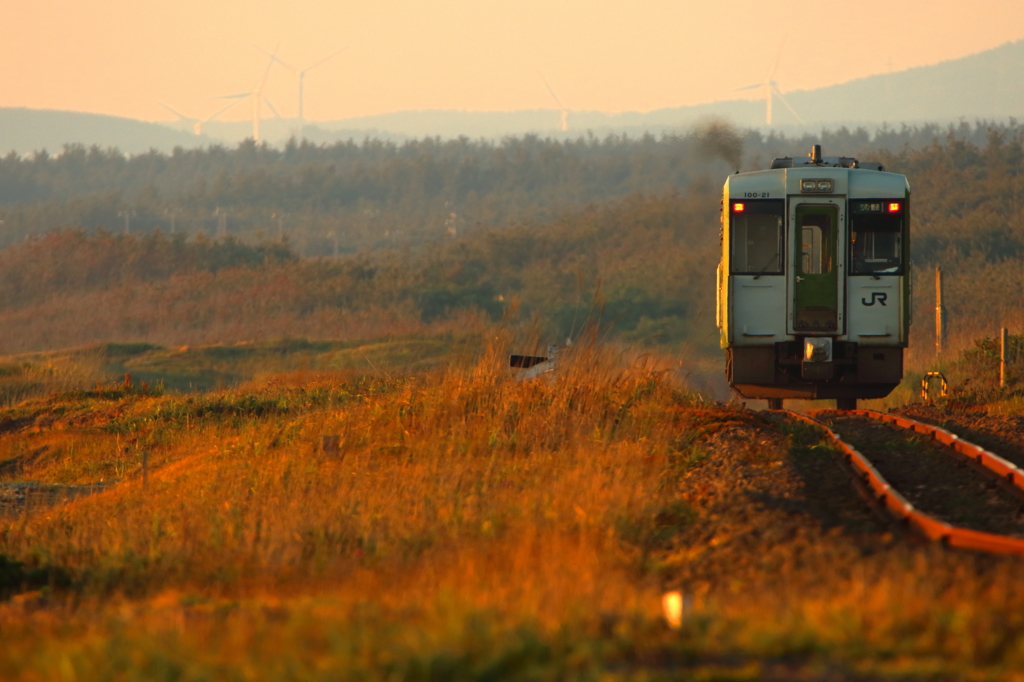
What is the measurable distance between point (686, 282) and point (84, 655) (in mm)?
44756

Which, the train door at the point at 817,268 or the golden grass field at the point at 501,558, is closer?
the golden grass field at the point at 501,558

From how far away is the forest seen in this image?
47375mm

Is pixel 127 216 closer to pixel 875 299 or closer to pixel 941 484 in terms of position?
pixel 875 299

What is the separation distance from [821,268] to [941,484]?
6.76m

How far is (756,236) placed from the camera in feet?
54.2

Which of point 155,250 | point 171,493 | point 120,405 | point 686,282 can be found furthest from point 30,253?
point 171,493

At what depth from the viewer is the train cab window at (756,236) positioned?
16.4 metres

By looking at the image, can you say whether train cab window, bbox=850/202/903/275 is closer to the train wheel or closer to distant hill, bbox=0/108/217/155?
the train wheel

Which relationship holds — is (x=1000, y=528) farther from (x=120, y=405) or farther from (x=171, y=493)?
(x=120, y=405)

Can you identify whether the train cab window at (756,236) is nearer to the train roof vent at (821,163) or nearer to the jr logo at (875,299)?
the train roof vent at (821,163)

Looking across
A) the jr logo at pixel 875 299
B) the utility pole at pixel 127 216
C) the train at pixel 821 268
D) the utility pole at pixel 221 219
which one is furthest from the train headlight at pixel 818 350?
the utility pole at pixel 127 216

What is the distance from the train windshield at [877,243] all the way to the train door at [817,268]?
0.76 ft

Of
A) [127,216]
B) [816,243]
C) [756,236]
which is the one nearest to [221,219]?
[127,216]

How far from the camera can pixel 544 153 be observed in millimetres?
100000
